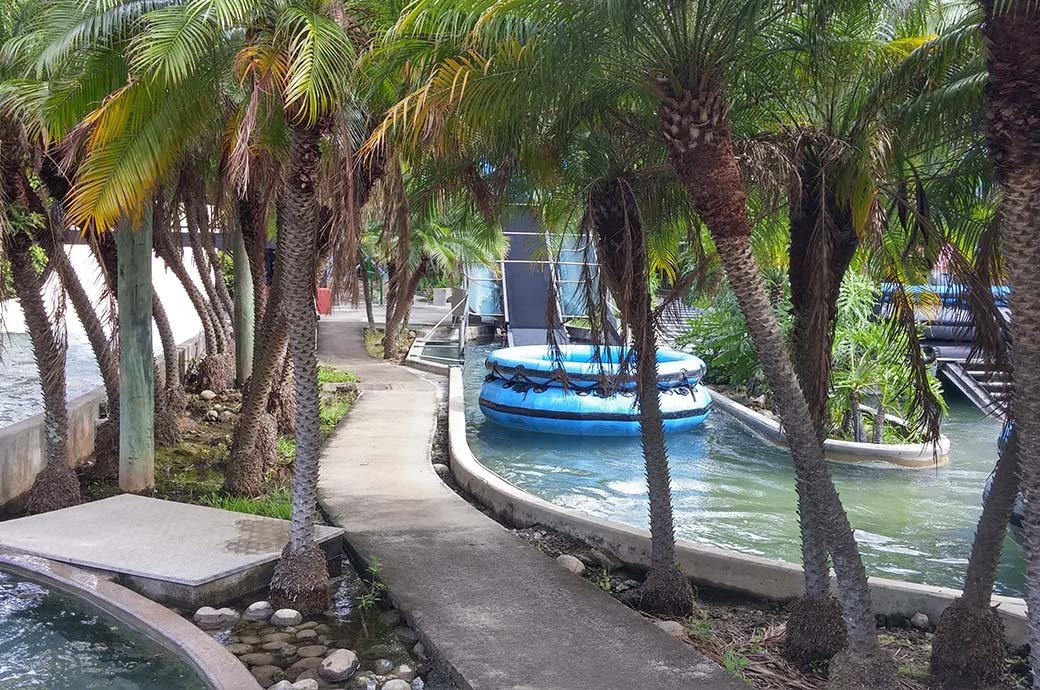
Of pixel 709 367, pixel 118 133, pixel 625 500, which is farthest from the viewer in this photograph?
pixel 709 367

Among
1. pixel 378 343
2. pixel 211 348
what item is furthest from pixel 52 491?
pixel 378 343

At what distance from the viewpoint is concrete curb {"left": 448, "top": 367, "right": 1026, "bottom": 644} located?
7484 millimetres

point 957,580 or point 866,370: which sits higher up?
point 866,370

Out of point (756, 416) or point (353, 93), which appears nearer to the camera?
point (353, 93)

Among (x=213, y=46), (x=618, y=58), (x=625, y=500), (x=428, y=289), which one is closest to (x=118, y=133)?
(x=213, y=46)

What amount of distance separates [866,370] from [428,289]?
38586 mm

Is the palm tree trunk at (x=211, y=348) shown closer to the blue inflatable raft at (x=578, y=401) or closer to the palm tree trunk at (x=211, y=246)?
the palm tree trunk at (x=211, y=246)

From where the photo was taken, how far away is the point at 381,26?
7.22 m

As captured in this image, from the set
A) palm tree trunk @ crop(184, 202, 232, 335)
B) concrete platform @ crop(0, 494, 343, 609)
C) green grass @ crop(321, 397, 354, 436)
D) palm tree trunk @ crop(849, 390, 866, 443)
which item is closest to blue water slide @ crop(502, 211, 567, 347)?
green grass @ crop(321, 397, 354, 436)

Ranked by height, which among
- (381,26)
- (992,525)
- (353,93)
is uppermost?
(381,26)

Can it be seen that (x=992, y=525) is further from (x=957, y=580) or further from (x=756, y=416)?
(x=756, y=416)

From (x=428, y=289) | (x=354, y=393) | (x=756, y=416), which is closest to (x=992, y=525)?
(x=756, y=416)

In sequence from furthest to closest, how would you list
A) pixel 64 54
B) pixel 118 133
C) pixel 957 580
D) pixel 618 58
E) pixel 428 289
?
pixel 428 289, pixel 957 580, pixel 64 54, pixel 118 133, pixel 618 58

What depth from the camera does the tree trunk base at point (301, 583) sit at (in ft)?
23.3
